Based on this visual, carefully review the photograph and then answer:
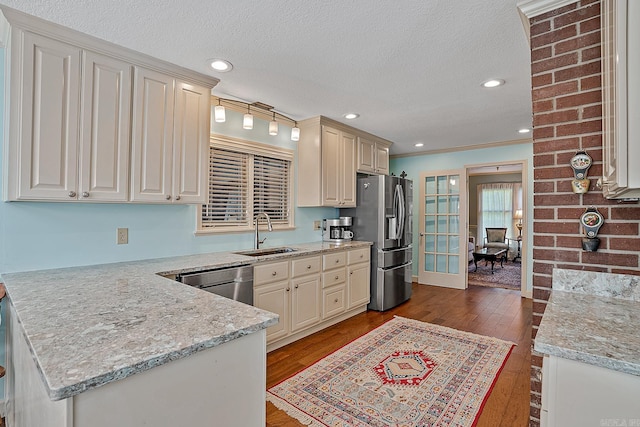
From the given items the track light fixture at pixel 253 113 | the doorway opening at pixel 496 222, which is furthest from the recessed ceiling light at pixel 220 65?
the doorway opening at pixel 496 222

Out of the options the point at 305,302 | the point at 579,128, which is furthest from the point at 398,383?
the point at 579,128

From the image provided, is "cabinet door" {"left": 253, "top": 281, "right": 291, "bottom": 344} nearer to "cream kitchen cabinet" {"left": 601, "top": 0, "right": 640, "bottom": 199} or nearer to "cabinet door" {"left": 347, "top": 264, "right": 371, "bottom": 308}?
"cabinet door" {"left": 347, "top": 264, "right": 371, "bottom": 308}

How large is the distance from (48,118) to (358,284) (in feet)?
10.6

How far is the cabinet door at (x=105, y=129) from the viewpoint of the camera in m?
1.97

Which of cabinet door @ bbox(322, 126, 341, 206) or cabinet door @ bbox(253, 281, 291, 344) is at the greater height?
cabinet door @ bbox(322, 126, 341, 206)

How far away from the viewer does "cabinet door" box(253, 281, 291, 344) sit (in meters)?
2.72

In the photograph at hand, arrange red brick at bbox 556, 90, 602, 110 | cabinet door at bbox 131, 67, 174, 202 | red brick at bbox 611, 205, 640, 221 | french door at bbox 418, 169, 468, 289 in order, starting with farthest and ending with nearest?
1. french door at bbox 418, 169, 468, 289
2. cabinet door at bbox 131, 67, 174, 202
3. red brick at bbox 556, 90, 602, 110
4. red brick at bbox 611, 205, 640, 221

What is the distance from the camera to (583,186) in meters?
1.44

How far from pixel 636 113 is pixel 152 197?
8.35 feet

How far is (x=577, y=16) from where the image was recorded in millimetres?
1533

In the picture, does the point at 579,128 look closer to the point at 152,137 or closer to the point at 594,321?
the point at 594,321

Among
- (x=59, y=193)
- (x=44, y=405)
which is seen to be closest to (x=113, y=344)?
(x=44, y=405)

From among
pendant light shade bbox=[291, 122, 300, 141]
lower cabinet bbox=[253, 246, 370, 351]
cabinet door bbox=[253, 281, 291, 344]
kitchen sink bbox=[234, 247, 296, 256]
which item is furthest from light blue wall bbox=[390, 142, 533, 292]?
cabinet door bbox=[253, 281, 291, 344]

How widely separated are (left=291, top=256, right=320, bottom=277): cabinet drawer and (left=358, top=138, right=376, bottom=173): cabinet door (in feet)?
5.27
